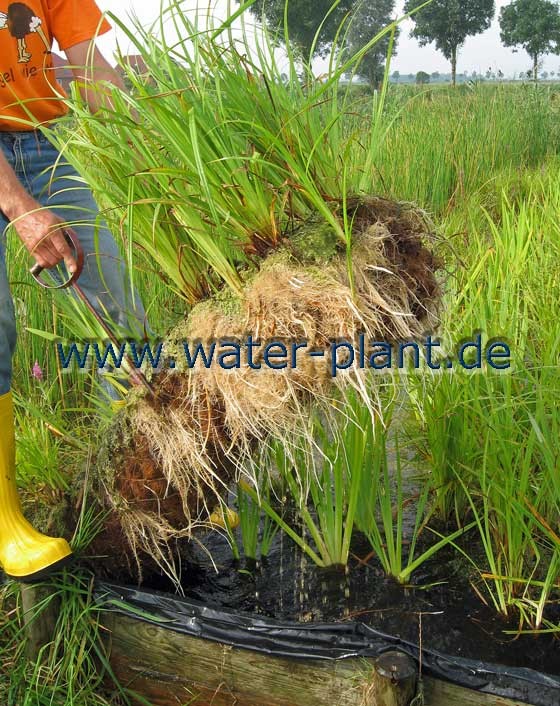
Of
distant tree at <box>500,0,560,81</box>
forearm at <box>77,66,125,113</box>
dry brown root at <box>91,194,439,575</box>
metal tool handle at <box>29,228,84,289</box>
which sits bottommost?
dry brown root at <box>91,194,439,575</box>

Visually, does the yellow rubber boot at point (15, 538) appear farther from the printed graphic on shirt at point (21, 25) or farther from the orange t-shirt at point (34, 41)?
the printed graphic on shirt at point (21, 25)

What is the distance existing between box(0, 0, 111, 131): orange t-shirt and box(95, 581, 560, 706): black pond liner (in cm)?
141

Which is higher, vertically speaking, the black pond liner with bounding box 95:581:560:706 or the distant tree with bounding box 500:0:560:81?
the distant tree with bounding box 500:0:560:81

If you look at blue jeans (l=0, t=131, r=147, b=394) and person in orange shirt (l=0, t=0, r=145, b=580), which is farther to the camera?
blue jeans (l=0, t=131, r=147, b=394)

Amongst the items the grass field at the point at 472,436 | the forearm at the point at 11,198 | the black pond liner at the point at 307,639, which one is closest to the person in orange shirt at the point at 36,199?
the forearm at the point at 11,198

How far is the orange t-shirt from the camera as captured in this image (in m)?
1.99

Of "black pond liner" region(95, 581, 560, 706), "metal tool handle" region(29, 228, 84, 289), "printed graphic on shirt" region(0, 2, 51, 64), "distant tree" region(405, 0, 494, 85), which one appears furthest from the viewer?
"distant tree" region(405, 0, 494, 85)

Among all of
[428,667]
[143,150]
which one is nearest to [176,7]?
[143,150]

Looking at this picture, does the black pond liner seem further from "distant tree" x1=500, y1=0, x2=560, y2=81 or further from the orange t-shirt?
"distant tree" x1=500, y1=0, x2=560, y2=81

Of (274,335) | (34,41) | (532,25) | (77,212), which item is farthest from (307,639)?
(532,25)

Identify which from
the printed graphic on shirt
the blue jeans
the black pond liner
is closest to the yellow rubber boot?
the black pond liner

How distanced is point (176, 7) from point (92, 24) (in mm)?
1062

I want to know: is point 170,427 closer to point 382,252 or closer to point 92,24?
point 382,252

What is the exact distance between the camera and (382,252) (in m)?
1.31
